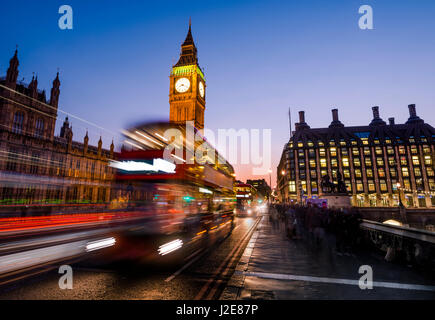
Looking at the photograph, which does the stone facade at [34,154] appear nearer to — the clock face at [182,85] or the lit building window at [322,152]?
the clock face at [182,85]

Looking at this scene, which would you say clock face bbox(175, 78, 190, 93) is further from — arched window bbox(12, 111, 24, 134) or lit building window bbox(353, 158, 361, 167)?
lit building window bbox(353, 158, 361, 167)

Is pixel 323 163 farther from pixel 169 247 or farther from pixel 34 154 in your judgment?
pixel 34 154

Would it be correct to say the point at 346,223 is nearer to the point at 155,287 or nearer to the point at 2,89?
the point at 155,287

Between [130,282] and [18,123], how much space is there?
51.2 metres

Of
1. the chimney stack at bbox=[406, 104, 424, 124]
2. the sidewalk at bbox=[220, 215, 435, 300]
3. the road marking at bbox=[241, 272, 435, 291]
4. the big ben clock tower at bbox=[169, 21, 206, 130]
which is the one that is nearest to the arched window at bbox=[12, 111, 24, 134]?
the big ben clock tower at bbox=[169, 21, 206, 130]

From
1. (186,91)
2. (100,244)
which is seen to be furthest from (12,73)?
(100,244)

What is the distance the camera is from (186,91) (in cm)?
7856

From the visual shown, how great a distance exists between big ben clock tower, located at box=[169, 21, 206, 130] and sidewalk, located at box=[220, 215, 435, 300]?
70.3m

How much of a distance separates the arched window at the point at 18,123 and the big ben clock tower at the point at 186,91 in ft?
138

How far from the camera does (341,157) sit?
262 feet

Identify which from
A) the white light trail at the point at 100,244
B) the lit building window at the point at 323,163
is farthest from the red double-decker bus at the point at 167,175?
the lit building window at the point at 323,163

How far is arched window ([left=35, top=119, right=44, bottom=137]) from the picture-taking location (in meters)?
43.5

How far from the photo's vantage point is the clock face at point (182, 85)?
3105 inches

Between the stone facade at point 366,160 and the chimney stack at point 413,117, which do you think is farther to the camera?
the chimney stack at point 413,117
